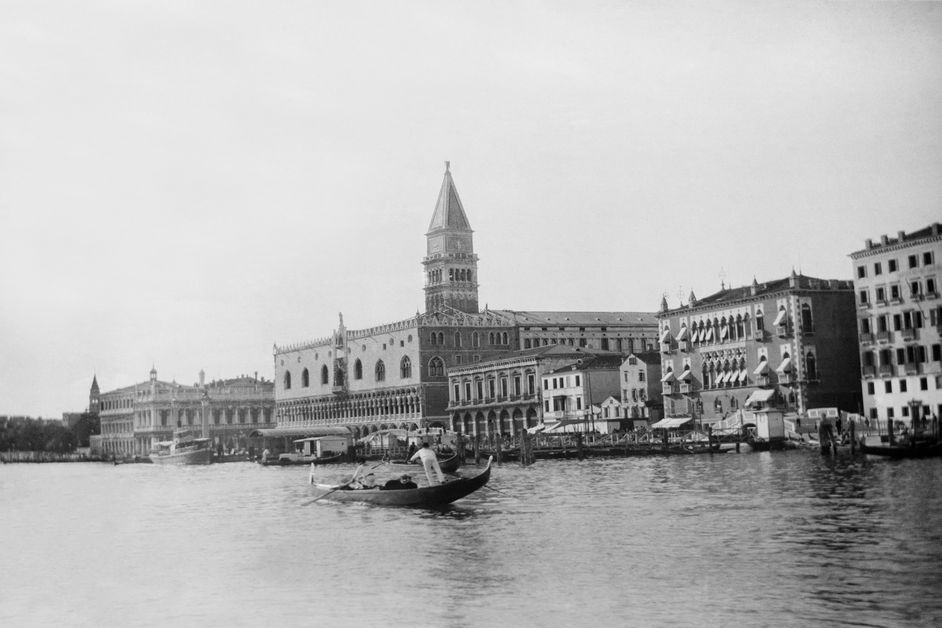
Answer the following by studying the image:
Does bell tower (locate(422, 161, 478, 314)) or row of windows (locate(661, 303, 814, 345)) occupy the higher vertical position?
bell tower (locate(422, 161, 478, 314))

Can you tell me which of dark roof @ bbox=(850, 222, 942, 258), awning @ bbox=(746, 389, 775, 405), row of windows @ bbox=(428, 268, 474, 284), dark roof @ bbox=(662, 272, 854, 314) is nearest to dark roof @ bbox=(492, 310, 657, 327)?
row of windows @ bbox=(428, 268, 474, 284)

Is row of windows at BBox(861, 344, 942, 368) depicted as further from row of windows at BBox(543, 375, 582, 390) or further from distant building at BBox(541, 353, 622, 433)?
row of windows at BBox(543, 375, 582, 390)

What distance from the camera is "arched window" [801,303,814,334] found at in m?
42.2

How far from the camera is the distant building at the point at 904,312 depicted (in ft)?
52.0

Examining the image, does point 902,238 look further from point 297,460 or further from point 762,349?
point 297,460

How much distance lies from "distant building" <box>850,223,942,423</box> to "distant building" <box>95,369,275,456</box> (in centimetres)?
5388

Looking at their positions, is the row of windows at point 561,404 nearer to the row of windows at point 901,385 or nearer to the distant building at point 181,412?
the distant building at point 181,412

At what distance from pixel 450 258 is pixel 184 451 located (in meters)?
20.6

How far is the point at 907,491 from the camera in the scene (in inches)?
831

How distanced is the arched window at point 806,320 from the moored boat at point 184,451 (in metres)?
35.1

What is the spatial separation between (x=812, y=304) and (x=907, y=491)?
21971 mm

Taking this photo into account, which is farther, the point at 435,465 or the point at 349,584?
the point at 435,465

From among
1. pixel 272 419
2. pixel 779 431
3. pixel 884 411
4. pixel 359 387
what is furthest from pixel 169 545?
pixel 272 419

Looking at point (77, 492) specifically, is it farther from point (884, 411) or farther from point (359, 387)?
point (359, 387)
